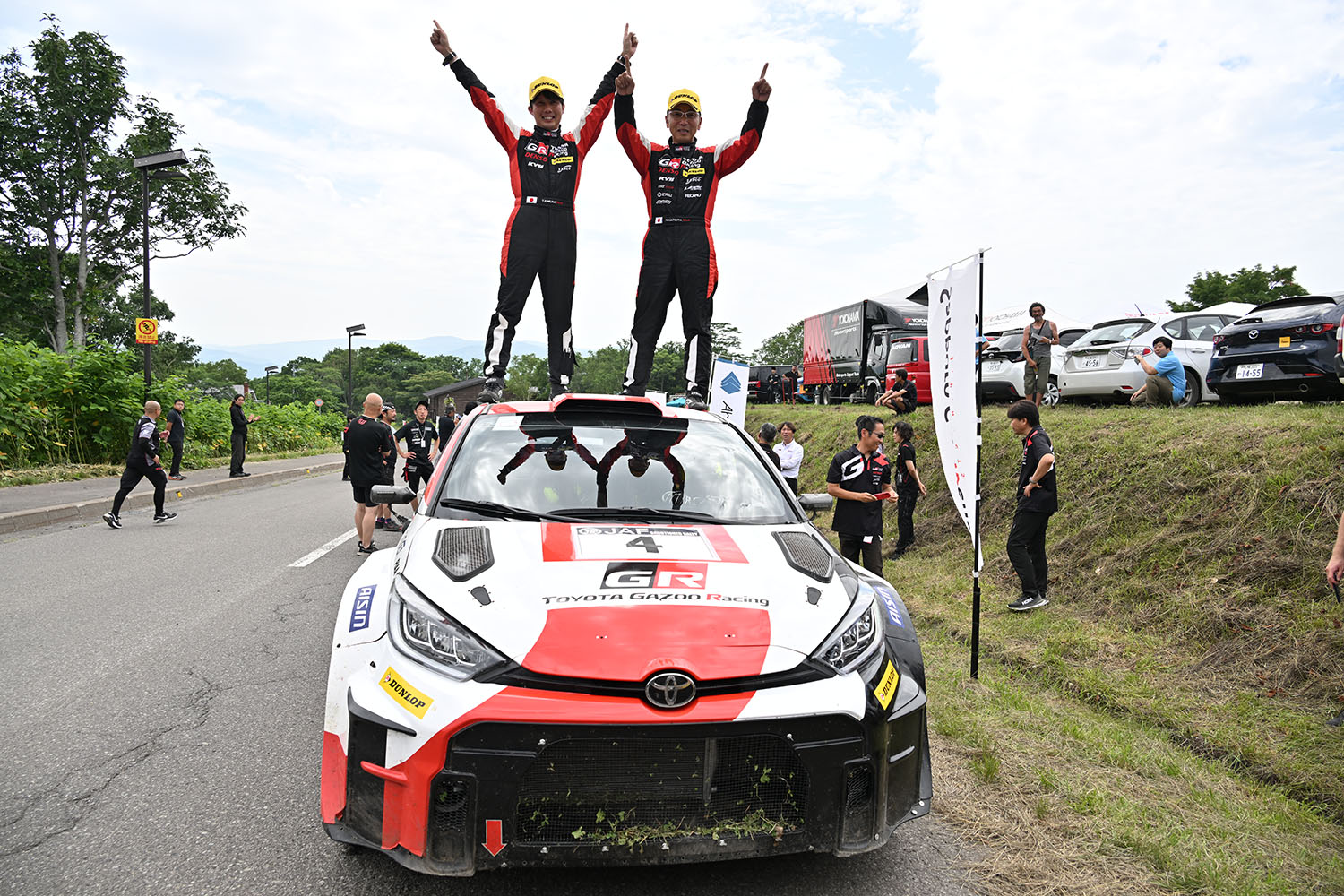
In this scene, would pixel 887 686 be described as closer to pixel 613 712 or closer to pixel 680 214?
pixel 613 712

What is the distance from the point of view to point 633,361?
6637mm

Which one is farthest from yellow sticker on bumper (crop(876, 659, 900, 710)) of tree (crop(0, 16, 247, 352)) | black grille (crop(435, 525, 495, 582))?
tree (crop(0, 16, 247, 352))

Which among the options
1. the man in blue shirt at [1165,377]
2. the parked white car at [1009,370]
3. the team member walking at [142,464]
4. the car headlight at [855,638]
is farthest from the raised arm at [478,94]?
the parked white car at [1009,370]

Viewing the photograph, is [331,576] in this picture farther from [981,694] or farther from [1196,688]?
[1196,688]

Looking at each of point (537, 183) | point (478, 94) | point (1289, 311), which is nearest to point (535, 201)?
point (537, 183)

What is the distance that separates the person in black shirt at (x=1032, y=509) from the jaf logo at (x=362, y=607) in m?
6.13

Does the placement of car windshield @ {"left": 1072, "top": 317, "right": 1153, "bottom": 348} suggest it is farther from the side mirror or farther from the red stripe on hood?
the red stripe on hood

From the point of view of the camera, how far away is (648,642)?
2379 millimetres

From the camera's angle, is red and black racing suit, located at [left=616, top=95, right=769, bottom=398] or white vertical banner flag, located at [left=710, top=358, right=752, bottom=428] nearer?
red and black racing suit, located at [left=616, top=95, right=769, bottom=398]

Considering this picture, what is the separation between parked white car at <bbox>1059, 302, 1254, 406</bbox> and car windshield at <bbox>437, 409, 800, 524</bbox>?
1020 centimetres

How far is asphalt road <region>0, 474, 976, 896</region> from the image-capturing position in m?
2.65

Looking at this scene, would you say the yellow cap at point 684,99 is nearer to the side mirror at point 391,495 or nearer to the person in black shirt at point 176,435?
the side mirror at point 391,495

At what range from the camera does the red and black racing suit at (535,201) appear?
20.1ft

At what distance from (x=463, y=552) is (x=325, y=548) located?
7.69 meters
